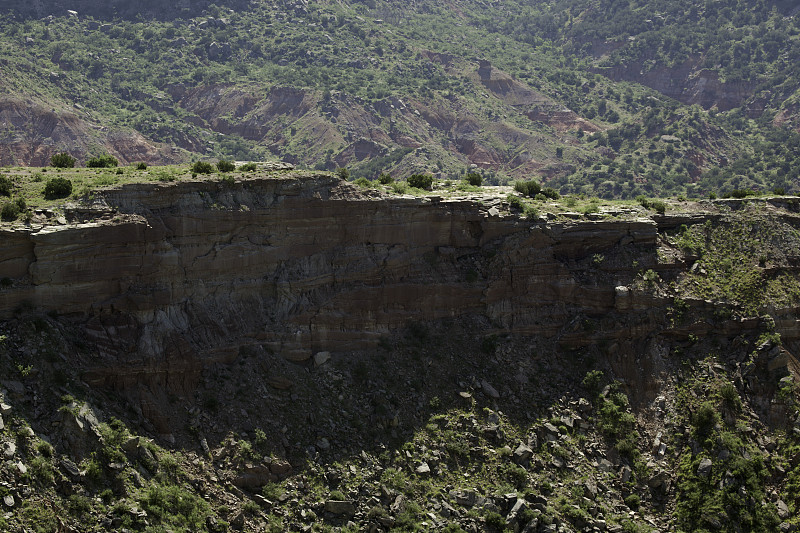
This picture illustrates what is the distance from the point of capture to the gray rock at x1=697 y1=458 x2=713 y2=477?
62925 mm

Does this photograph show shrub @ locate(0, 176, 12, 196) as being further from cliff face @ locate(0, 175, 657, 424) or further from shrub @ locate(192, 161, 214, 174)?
shrub @ locate(192, 161, 214, 174)

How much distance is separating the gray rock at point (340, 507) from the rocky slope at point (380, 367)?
0.12 metres

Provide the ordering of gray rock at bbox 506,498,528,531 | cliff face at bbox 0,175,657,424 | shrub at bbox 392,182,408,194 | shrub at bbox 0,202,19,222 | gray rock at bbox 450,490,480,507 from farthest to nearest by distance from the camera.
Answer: shrub at bbox 392,182,408,194, gray rock at bbox 450,490,480,507, gray rock at bbox 506,498,528,531, cliff face at bbox 0,175,657,424, shrub at bbox 0,202,19,222

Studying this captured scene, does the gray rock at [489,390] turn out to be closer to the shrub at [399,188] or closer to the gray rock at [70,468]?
the shrub at [399,188]

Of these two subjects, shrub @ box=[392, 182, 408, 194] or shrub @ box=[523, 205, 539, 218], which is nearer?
shrub @ box=[392, 182, 408, 194]

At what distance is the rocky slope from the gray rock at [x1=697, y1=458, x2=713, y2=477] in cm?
13

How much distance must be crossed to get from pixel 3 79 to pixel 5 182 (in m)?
122

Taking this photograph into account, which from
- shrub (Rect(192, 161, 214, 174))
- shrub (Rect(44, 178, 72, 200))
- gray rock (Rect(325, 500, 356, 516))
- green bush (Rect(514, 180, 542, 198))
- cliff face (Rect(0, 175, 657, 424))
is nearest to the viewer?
cliff face (Rect(0, 175, 657, 424))

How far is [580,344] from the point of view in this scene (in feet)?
232

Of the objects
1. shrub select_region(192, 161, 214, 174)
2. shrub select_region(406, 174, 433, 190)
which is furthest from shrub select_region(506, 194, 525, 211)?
shrub select_region(192, 161, 214, 174)

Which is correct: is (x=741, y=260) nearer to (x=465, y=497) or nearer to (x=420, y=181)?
(x=420, y=181)

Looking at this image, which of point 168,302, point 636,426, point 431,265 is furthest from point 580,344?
point 168,302

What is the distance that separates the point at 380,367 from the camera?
6512cm

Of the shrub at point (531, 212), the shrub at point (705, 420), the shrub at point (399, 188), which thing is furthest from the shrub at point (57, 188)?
the shrub at point (705, 420)
